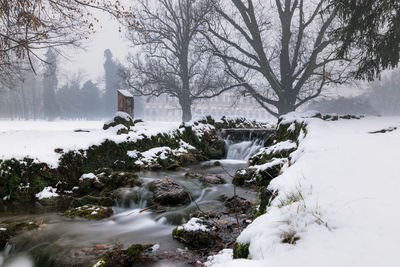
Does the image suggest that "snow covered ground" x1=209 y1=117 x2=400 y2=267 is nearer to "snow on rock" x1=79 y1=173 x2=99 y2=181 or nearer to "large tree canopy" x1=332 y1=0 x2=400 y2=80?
"snow on rock" x1=79 y1=173 x2=99 y2=181

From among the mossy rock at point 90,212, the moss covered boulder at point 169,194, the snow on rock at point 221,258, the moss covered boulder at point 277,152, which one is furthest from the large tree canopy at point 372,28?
the mossy rock at point 90,212

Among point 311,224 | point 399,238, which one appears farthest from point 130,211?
point 399,238

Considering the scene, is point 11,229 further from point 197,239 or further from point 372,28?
point 372,28

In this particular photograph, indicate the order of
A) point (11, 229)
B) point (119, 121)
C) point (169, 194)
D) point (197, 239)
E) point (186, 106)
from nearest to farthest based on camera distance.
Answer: point (197, 239)
point (11, 229)
point (169, 194)
point (119, 121)
point (186, 106)

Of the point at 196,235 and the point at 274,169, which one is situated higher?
the point at 274,169

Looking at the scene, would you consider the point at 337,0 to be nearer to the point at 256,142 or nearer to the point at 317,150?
the point at 256,142

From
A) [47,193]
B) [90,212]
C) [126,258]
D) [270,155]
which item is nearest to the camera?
[126,258]

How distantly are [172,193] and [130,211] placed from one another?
962 mm

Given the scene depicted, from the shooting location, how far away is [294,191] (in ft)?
8.29

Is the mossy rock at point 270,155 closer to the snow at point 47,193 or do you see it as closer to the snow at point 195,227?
the snow at point 195,227

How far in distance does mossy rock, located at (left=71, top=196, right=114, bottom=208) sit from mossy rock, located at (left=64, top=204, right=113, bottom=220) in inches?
11.8

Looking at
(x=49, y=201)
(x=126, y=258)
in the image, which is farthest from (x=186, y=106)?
(x=126, y=258)

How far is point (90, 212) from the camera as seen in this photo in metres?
5.06

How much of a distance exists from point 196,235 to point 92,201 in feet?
10.1
